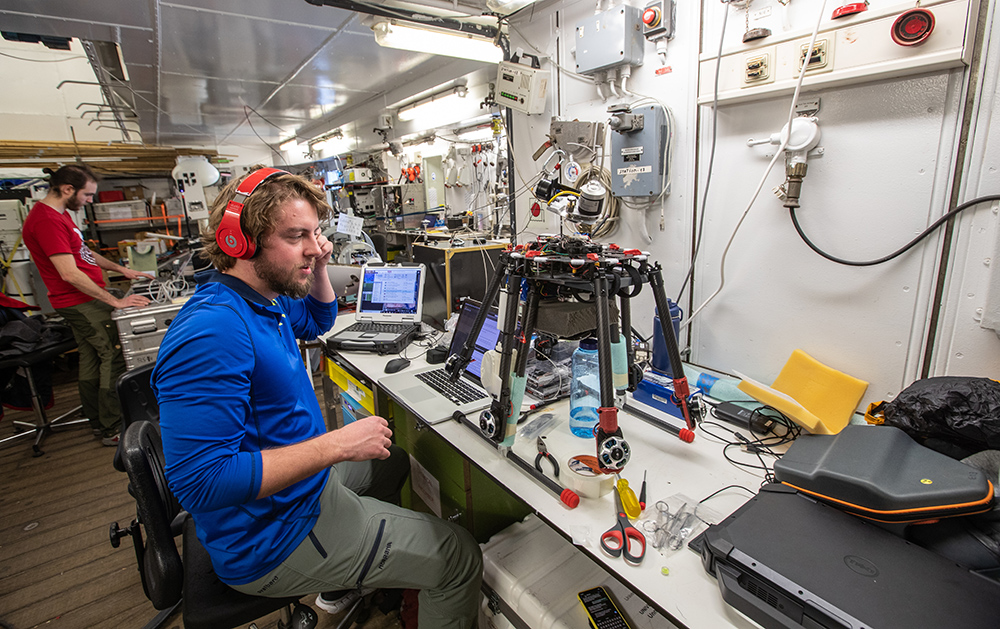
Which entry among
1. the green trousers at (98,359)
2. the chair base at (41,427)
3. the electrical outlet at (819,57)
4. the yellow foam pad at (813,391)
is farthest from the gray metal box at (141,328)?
the electrical outlet at (819,57)

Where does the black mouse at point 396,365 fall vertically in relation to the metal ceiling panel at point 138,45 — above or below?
below

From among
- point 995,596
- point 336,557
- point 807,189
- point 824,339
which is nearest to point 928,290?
point 824,339

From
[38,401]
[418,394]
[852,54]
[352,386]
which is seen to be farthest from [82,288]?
[852,54]

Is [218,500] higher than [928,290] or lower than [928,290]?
lower

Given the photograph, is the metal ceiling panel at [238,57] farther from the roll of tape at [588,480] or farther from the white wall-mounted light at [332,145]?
the roll of tape at [588,480]

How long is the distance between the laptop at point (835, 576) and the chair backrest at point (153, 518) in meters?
1.29

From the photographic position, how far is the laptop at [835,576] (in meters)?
0.71

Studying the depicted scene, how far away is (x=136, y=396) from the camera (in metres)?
1.52

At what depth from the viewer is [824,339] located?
1506mm

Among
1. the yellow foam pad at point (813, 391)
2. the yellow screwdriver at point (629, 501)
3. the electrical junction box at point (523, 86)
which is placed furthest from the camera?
the electrical junction box at point (523, 86)

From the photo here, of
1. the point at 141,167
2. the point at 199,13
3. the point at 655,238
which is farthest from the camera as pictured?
the point at 141,167

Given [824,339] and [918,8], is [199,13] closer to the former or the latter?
[918,8]

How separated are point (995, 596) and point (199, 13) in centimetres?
361

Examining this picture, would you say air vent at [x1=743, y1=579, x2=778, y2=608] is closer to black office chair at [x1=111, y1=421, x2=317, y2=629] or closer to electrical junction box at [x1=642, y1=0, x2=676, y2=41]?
black office chair at [x1=111, y1=421, x2=317, y2=629]
